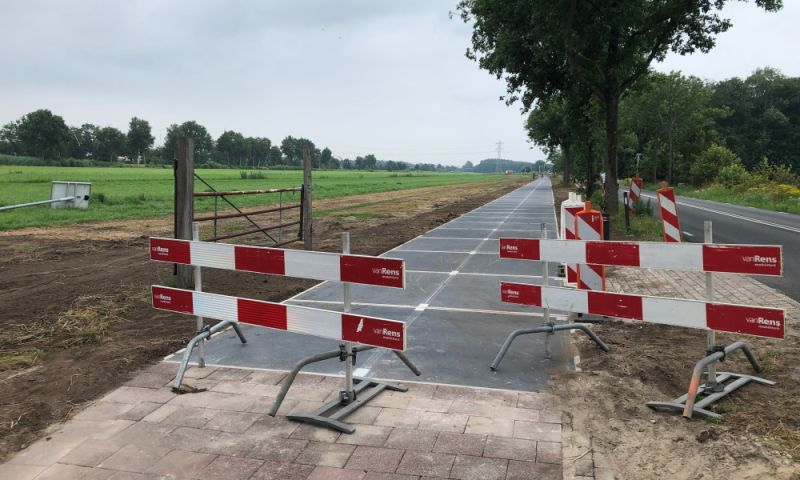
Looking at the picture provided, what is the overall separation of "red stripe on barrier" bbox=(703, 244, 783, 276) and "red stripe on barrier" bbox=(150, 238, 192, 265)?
4.27m

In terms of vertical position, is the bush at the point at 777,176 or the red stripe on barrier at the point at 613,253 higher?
the bush at the point at 777,176

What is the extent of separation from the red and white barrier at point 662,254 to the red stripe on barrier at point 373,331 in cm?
175

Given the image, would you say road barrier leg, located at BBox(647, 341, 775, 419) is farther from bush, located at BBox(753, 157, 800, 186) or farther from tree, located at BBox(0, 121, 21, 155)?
tree, located at BBox(0, 121, 21, 155)

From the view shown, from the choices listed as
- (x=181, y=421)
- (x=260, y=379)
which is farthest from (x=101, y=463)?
(x=260, y=379)

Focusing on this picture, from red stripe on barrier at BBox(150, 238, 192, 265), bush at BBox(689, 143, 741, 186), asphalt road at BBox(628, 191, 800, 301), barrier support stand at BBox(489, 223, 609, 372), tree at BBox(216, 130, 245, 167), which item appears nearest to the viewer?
red stripe on barrier at BBox(150, 238, 192, 265)

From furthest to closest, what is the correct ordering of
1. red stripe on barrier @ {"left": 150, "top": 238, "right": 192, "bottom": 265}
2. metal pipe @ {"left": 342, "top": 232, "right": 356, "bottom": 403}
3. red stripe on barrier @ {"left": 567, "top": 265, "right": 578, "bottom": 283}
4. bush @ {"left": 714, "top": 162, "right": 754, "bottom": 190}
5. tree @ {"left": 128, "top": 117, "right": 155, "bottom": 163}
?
tree @ {"left": 128, "top": 117, "right": 155, "bottom": 163} < bush @ {"left": 714, "top": 162, "right": 754, "bottom": 190} < red stripe on barrier @ {"left": 567, "top": 265, "right": 578, "bottom": 283} < red stripe on barrier @ {"left": 150, "top": 238, "right": 192, "bottom": 265} < metal pipe @ {"left": 342, "top": 232, "right": 356, "bottom": 403}

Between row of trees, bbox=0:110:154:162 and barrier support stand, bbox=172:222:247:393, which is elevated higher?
row of trees, bbox=0:110:154:162

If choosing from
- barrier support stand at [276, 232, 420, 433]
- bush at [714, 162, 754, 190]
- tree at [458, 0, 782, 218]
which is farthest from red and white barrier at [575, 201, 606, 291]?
bush at [714, 162, 754, 190]

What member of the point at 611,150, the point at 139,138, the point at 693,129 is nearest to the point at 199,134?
the point at 139,138

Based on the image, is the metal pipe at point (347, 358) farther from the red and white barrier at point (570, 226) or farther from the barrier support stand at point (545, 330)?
the red and white barrier at point (570, 226)

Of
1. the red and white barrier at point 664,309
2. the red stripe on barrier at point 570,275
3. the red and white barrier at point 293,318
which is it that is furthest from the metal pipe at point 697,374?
the red stripe on barrier at point 570,275

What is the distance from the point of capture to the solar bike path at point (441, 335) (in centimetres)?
523

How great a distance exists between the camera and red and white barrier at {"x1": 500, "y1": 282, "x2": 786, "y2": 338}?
4.04 metres

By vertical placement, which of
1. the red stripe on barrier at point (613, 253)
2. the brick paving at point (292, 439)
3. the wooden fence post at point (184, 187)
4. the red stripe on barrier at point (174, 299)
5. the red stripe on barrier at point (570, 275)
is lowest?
the brick paving at point (292, 439)
